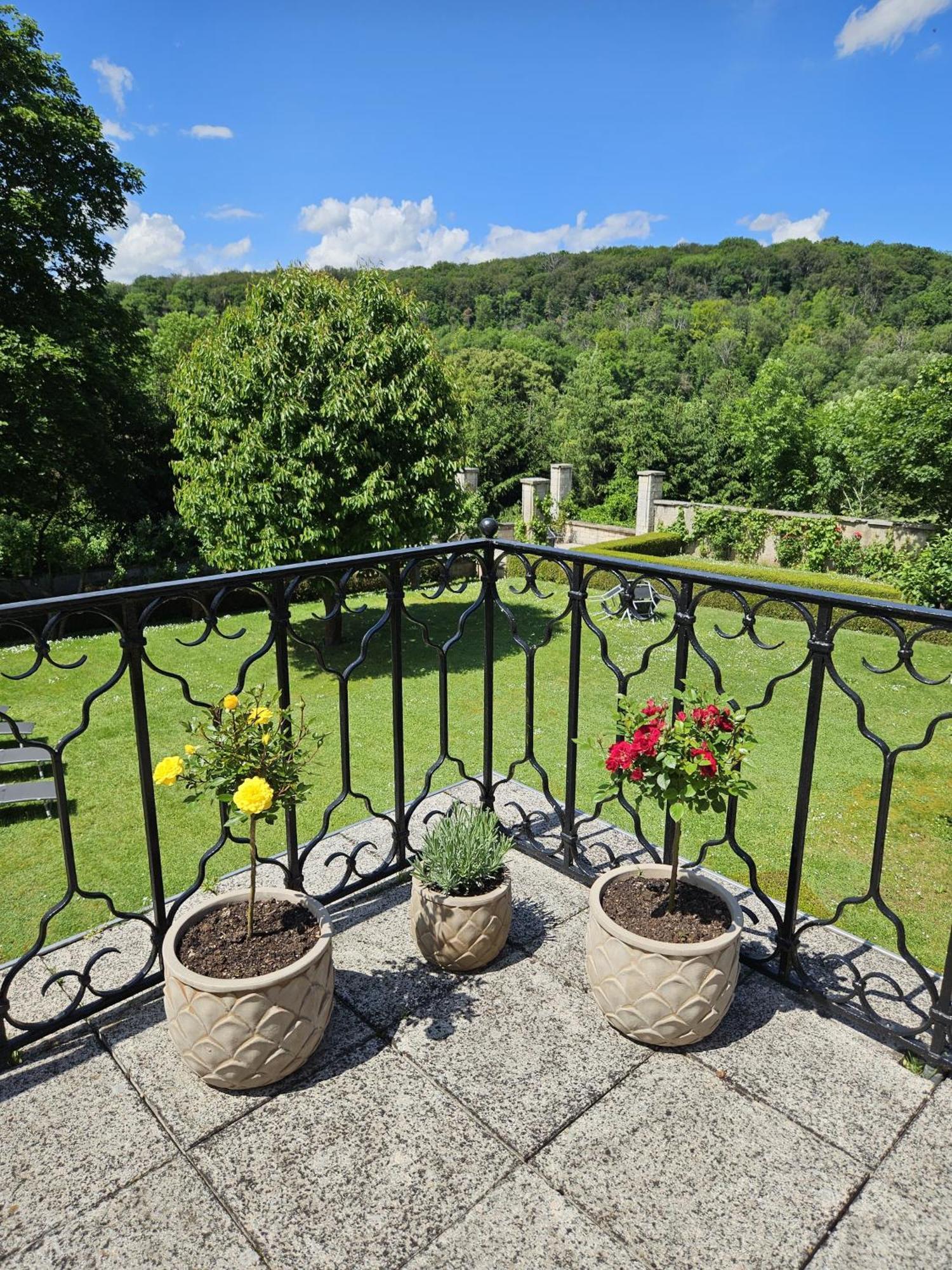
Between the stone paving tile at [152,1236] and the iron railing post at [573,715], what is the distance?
1598 millimetres

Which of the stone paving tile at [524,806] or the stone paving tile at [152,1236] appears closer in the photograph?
the stone paving tile at [152,1236]

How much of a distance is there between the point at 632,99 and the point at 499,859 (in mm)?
12241

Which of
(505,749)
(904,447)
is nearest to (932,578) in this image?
(904,447)

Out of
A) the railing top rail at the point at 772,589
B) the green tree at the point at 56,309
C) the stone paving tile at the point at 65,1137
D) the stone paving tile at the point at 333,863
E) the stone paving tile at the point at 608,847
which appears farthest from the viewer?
the green tree at the point at 56,309

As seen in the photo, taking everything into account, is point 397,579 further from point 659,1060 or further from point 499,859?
point 659,1060

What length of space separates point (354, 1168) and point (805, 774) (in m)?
1.54

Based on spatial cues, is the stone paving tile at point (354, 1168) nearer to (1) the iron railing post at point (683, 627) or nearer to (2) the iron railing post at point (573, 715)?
(1) the iron railing post at point (683, 627)

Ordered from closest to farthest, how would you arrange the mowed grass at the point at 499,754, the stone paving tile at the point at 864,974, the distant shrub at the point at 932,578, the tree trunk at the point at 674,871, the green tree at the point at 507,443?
the tree trunk at the point at 674,871
the stone paving tile at the point at 864,974
the mowed grass at the point at 499,754
the distant shrub at the point at 932,578
the green tree at the point at 507,443

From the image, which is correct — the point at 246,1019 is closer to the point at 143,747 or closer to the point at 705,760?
the point at 143,747

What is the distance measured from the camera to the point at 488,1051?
78.8 inches

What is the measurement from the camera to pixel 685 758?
189 cm

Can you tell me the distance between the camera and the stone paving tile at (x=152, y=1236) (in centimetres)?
143

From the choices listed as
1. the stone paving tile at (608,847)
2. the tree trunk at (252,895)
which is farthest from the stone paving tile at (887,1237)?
the tree trunk at (252,895)

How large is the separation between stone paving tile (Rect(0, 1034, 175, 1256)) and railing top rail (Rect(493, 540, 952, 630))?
1.96 metres
